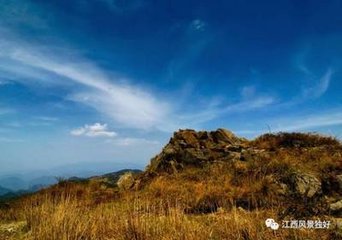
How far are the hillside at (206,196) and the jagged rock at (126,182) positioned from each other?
8 centimetres

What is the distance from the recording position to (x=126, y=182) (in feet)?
81.9

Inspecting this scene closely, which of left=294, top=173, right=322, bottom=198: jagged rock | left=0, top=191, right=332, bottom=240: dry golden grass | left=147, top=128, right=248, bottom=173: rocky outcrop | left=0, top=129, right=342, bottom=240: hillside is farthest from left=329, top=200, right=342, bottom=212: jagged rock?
left=147, top=128, right=248, bottom=173: rocky outcrop

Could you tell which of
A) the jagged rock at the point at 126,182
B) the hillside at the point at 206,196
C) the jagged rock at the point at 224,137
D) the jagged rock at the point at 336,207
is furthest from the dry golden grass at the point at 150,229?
the jagged rock at the point at 224,137

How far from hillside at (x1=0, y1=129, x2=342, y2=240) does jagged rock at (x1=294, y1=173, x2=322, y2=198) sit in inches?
1.8

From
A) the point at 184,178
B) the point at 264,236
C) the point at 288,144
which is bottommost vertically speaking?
the point at 264,236

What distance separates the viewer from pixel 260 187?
16.0 meters

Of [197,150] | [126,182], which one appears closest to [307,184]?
[197,150]

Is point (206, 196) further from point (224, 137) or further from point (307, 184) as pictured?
point (224, 137)

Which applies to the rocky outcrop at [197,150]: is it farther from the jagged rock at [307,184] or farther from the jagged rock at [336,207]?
the jagged rock at [336,207]

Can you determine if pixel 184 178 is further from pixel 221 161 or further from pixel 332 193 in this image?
pixel 332 193

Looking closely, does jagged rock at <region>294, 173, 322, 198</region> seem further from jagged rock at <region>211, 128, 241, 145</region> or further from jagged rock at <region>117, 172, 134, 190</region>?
jagged rock at <region>117, 172, 134, 190</region>

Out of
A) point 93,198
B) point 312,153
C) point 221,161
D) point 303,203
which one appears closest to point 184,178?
point 221,161

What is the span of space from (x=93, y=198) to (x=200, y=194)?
6550 mm

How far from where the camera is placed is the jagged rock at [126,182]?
24.0 metres
